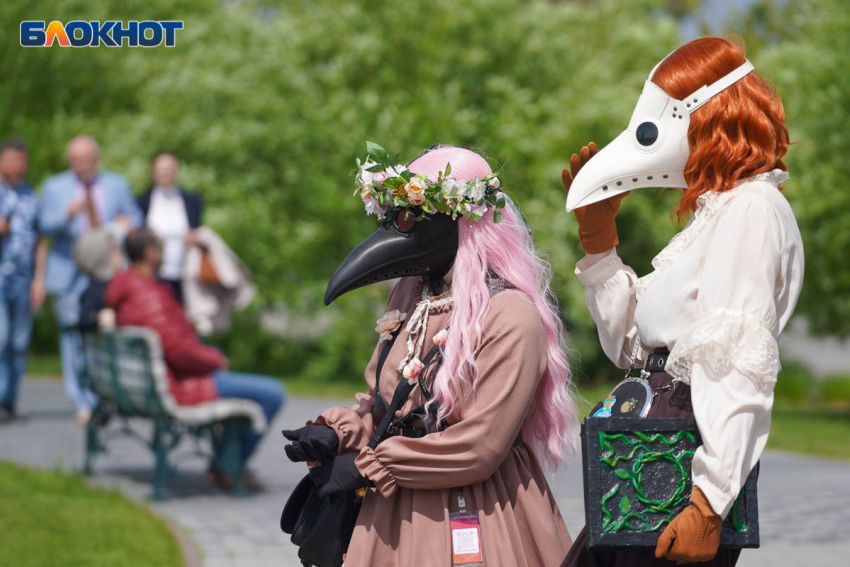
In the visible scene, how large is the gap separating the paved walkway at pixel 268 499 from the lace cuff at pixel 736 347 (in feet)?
3.39

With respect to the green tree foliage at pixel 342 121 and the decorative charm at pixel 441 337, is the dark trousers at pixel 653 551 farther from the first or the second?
the green tree foliage at pixel 342 121

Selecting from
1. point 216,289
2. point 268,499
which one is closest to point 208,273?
point 216,289

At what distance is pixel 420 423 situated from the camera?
3.00 meters

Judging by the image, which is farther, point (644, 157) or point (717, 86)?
point (644, 157)

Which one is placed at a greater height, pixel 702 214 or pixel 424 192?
pixel 424 192

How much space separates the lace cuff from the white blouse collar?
268 mm

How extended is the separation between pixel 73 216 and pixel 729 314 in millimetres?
8106

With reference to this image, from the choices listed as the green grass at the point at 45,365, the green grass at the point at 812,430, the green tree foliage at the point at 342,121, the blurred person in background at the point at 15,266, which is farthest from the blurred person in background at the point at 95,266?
the green grass at the point at 45,365

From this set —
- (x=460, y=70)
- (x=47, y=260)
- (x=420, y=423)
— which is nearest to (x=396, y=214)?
(x=420, y=423)

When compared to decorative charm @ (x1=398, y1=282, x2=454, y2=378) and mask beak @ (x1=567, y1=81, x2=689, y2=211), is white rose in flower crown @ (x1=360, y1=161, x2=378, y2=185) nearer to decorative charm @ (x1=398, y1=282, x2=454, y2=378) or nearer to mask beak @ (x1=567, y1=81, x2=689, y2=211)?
decorative charm @ (x1=398, y1=282, x2=454, y2=378)

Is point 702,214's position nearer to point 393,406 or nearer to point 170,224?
point 393,406

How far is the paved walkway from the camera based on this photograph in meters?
5.71

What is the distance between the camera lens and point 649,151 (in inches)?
107

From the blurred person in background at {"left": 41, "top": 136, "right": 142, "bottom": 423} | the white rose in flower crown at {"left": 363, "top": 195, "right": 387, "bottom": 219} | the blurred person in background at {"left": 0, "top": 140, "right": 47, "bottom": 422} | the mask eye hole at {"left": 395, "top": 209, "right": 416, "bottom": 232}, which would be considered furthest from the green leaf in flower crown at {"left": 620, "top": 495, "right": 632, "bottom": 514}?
the blurred person in background at {"left": 0, "top": 140, "right": 47, "bottom": 422}
